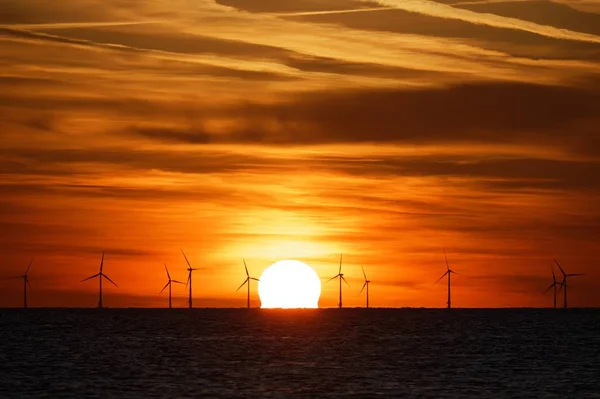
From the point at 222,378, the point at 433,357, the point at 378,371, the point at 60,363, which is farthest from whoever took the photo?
the point at 433,357

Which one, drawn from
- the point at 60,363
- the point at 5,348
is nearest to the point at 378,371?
the point at 60,363

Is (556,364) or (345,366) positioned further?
(556,364)

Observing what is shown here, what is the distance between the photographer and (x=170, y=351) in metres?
181

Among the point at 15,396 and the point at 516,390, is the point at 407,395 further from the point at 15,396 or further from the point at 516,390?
the point at 15,396

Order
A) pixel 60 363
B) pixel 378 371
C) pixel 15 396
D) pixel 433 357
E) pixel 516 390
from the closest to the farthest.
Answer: pixel 15 396
pixel 516 390
pixel 378 371
pixel 60 363
pixel 433 357

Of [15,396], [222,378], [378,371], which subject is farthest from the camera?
[378,371]

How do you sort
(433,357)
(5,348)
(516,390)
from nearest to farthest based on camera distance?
(516,390)
(433,357)
(5,348)

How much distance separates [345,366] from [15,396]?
49692 mm

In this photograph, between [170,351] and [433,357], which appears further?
[170,351]

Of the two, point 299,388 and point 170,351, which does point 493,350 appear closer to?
point 170,351

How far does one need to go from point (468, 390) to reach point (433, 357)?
174ft

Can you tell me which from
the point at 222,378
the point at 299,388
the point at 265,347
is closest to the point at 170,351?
the point at 265,347

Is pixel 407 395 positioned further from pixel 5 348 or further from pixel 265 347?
pixel 5 348

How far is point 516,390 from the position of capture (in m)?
114
